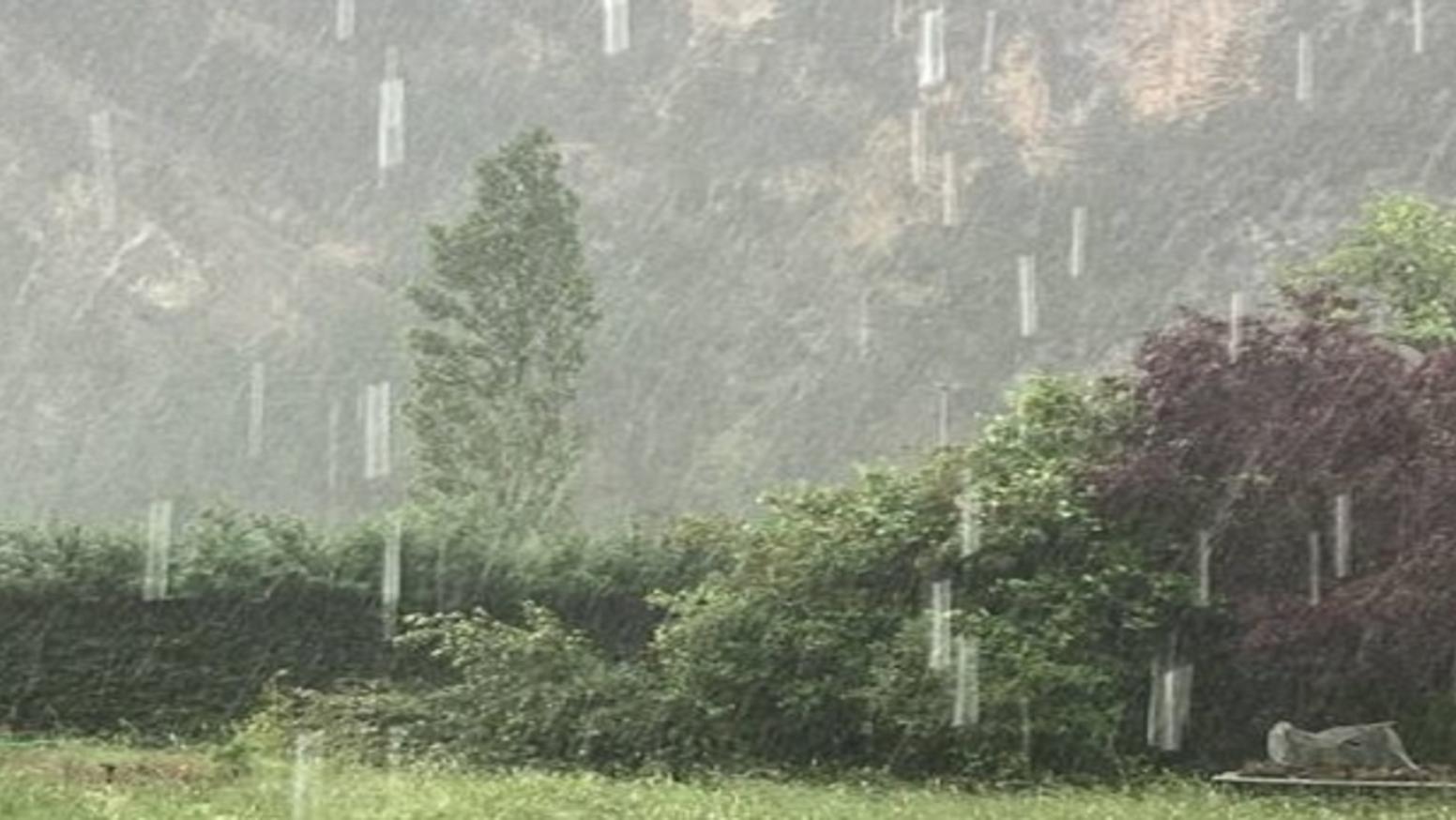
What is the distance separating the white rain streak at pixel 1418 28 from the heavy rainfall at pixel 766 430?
0.22 meters

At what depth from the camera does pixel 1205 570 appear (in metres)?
18.1

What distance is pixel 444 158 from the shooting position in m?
111

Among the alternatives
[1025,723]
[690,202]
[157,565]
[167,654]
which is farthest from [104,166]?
[1025,723]

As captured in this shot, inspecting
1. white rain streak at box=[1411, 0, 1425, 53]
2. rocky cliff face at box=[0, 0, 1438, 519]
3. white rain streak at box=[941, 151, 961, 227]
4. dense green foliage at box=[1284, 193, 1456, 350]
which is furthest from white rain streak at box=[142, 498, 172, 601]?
white rain streak at box=[1411, 0, 1425, 53]

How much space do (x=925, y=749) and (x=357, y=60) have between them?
108 meters

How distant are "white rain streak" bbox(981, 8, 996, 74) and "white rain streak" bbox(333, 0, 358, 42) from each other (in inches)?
1630

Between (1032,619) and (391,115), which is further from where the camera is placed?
(391,115)

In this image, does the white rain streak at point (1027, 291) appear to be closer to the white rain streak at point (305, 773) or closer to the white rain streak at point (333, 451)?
the white rain streak at point (333, 451)

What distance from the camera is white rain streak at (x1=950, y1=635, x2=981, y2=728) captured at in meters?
17.2

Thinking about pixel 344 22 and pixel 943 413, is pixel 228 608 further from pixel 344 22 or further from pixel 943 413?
pixel 344 22

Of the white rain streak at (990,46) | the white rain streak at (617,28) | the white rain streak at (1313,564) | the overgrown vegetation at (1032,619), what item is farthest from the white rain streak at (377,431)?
the white rain streak at (1313,564)

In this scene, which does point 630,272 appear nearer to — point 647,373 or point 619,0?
point 647,373

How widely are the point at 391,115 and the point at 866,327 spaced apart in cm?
4034

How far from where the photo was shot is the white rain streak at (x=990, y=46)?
10100 cm
